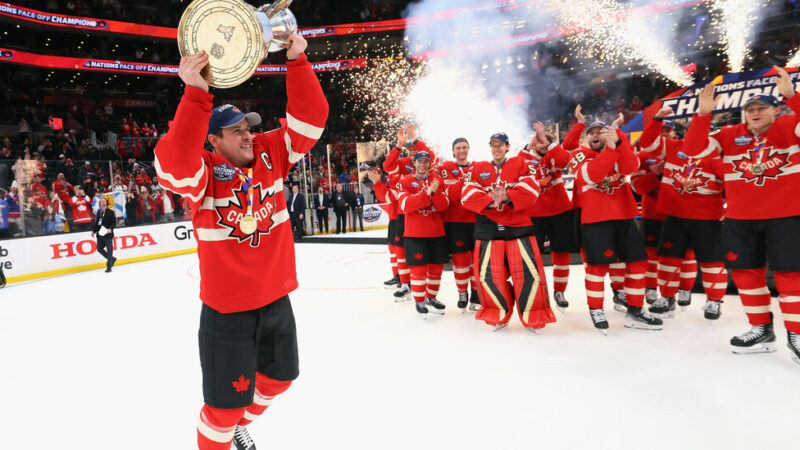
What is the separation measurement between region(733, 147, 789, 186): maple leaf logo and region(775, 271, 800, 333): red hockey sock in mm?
720

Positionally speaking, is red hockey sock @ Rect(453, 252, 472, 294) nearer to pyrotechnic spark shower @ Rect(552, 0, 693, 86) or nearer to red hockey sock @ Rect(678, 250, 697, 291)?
red hockey sock @ Rect(678, 250, 697, 291)

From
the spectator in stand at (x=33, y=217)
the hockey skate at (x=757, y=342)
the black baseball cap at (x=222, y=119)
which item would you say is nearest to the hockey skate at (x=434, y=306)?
the hockey skate at (x=757, y=342)

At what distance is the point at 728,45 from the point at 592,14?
16.8 feet

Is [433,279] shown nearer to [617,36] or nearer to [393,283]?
[393,283]

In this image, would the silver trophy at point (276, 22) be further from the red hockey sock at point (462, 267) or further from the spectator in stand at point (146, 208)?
the spectator in stand at point (146, 208)

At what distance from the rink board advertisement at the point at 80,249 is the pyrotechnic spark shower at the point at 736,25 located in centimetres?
1908

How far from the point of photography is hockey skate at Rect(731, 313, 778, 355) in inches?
150

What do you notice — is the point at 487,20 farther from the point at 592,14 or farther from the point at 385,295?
the point at 385,295

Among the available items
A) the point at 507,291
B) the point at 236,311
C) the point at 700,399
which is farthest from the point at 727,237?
the point at 236,311

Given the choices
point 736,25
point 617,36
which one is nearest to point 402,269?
point 617,36

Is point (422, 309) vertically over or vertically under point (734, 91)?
under

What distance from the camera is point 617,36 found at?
67.9 feet

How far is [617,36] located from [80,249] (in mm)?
21263

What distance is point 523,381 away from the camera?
350cm
